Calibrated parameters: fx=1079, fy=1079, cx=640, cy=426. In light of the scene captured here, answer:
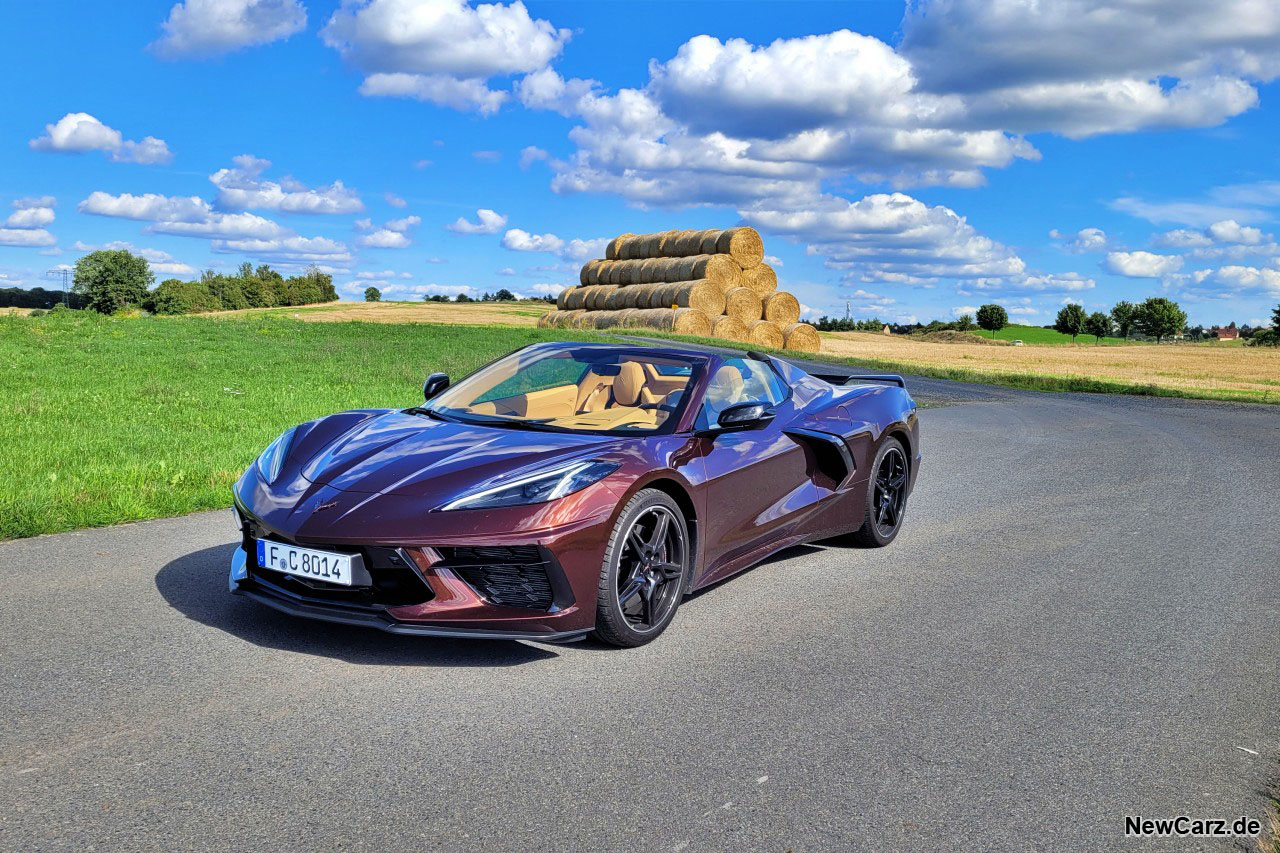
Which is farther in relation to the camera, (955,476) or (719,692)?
(955,476)

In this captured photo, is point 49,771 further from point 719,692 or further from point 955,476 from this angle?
point 955,476

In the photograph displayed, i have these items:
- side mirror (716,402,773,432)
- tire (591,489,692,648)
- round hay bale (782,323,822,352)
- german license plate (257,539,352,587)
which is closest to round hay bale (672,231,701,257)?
round hay bale (782,323,822,352)

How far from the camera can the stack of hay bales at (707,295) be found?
3412 centimetres

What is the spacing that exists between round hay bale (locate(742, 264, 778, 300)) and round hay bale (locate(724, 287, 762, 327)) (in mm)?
588

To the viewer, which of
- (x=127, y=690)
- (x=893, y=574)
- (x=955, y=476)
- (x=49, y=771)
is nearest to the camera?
(x=49, y=771)

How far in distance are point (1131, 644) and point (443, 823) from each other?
3165 mm

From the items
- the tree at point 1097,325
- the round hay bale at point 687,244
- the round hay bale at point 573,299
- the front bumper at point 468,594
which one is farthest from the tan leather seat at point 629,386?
the tree at point 1097,325

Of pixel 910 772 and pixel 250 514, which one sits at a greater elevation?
pixel 250 514

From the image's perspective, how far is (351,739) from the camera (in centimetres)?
333

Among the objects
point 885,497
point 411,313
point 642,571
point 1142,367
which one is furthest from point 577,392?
point 411,313

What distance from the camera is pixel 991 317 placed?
121062mm

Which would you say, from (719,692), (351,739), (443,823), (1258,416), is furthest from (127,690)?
(1258,416)

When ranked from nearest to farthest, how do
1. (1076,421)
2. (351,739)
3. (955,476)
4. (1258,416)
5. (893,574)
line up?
(351,739)
(893,574)
(955,476)
(1076,421)
(1258,416)

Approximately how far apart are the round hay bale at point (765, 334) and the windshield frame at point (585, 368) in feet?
95.1
